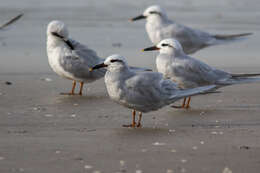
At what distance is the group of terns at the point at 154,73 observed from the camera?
6.14 m

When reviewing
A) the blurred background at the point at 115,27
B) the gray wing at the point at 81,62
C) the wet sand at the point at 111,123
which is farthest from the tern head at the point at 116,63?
the blurred background at the point at 115,27

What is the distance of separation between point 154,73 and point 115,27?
6.82 meters

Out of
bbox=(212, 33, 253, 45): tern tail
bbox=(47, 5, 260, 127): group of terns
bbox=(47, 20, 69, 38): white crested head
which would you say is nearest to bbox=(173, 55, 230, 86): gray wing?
bbox=(47, 5, 260, 127): group of terns

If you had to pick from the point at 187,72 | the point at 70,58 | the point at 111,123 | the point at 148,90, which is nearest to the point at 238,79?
the point at 187,72

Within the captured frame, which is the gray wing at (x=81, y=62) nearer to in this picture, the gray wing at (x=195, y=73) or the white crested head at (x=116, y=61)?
the gray wing at (x=195, y=73)

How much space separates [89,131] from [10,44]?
18.3 feet

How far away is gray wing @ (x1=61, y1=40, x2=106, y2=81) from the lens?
8078 millimetres

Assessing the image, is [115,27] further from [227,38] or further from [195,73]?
[195,73]

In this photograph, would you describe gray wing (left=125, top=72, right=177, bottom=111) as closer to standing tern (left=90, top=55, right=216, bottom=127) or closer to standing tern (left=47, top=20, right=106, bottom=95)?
Result: standing tern (left=90, top=55, right=216, bottom=127)

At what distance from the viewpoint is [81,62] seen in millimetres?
8211

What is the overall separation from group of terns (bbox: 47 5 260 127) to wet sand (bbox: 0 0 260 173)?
9.2 inches

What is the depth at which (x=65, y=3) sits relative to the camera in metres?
16.2

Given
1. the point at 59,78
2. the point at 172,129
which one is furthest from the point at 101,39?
the point at 172,129

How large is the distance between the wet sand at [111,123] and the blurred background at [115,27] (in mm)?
35
